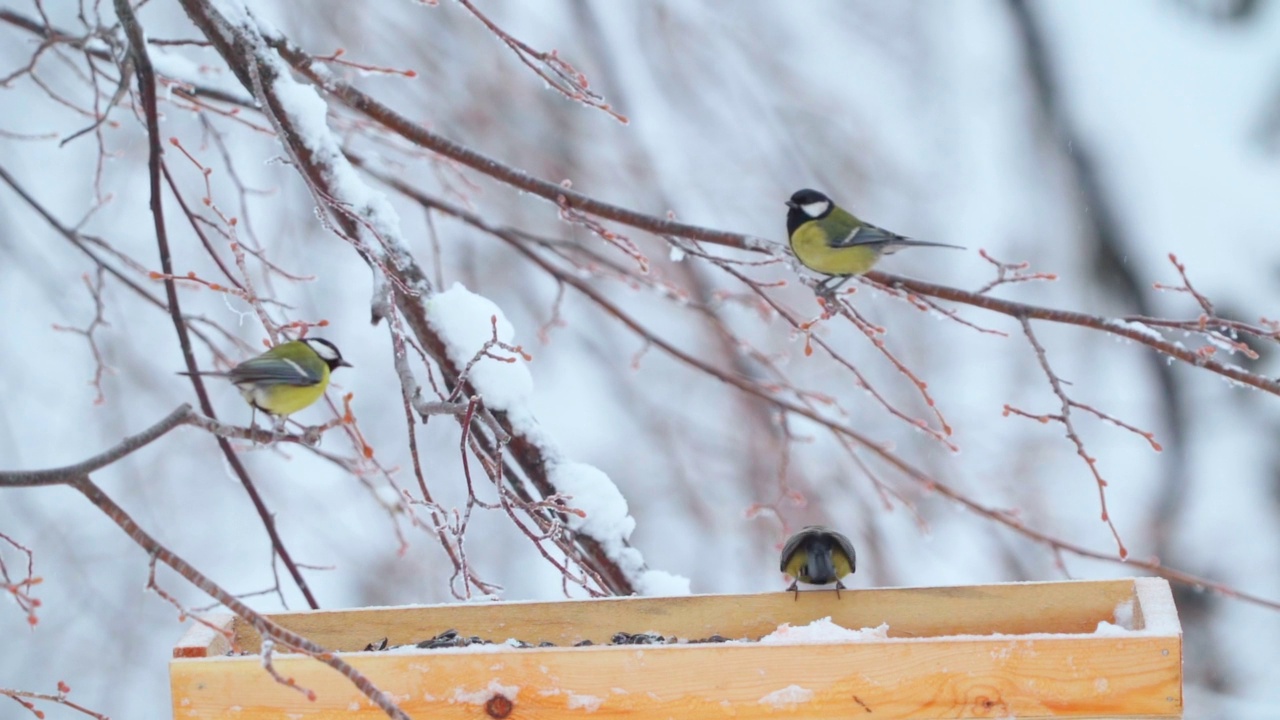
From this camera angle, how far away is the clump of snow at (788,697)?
190cm

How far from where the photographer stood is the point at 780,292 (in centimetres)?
644

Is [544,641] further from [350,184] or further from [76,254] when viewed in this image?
[76,254]

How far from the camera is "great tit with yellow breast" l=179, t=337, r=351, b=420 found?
2.58 m

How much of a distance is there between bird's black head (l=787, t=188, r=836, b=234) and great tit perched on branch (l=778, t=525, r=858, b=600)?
1.13 metres

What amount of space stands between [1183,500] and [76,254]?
20.4 feet

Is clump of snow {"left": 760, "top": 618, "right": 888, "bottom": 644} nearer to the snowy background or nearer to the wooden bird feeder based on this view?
the wooden bird feeder

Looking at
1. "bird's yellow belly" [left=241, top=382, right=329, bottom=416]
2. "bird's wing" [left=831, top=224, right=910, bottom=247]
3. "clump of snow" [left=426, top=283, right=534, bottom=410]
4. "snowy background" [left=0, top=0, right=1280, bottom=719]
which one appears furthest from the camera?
"snowy background" [left=0, top=0, right=1280, bottom=719]

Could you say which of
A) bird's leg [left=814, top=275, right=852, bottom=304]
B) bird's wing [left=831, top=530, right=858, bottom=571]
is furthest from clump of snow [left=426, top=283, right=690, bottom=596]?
bird's leg [left=814, top=275, right=852, bottom=304]

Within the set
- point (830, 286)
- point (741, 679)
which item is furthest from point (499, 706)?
point (830, 286)

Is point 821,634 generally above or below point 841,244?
below

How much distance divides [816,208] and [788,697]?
192 cm

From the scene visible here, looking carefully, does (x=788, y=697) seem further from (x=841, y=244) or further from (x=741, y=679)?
(x=841, y=244)

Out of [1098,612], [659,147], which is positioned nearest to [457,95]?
[659,147]

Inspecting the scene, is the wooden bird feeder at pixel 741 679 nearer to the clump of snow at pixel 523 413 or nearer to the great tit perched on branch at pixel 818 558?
the great tit perched on branch at pixel 818 558
